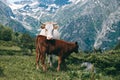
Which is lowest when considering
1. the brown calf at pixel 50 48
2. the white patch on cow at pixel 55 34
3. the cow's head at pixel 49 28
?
the brown calf at pixel 50 48

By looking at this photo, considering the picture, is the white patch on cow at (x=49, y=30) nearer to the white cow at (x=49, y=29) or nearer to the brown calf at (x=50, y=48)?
the white cow at (x=49, y=29)

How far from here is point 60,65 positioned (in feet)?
115

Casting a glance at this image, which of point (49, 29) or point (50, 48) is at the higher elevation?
point (49, 29)

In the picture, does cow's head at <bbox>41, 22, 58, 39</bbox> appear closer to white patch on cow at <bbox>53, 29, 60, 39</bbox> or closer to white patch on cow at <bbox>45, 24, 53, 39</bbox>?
white patch on cow at <bbox>45, 24, 53, 39</bbox>

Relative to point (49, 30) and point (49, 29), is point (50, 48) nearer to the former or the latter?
point (49, 30)

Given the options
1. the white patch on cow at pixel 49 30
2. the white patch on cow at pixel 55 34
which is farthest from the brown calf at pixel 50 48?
the white patch on cow at pixel 55 34

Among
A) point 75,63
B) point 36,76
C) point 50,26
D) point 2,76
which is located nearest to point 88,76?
point 36,76

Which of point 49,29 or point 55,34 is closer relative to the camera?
point 49,29

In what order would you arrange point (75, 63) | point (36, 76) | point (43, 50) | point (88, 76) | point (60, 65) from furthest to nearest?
point (75, 63) → point (60, 65) → point (43, 50) → point (36, 76) → point (88, 76)

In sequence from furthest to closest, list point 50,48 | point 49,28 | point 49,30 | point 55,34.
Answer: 1. point 55,34
2. point 49,28
3. point 49,30
4. point 50,48

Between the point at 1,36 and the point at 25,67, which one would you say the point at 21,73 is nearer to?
the point at 25,67

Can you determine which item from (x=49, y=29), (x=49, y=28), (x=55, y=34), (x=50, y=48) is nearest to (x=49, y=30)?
(x=49, y=29)

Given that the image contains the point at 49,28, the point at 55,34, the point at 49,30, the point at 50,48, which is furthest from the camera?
the point at 55,34

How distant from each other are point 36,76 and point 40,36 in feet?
19.0
